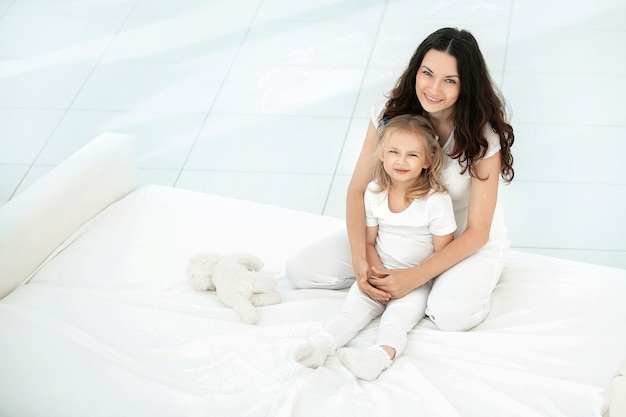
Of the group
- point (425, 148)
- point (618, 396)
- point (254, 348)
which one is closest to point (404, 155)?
point (425, 148)

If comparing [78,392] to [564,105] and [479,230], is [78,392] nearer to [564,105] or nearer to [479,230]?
[479,230]

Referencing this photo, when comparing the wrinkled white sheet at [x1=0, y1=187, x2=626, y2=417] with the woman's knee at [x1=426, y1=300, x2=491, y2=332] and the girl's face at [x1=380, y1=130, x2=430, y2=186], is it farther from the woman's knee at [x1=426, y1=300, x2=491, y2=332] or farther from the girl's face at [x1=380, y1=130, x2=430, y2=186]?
the girl's face at [x1=380, y1=130, x2=430, y2=186]

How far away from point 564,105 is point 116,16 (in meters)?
2.37

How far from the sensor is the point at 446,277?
2172mm

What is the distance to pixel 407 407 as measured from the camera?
6.06 ft

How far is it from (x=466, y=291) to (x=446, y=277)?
0.08 metres

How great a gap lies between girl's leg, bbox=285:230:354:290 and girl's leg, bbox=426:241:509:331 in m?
0.25

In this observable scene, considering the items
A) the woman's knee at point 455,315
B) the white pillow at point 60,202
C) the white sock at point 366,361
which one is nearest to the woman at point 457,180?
the woman's knee at point 455,315

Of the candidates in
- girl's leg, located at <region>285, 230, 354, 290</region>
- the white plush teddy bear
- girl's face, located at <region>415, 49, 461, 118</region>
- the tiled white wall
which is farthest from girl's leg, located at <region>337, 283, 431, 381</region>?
the tiled white wall

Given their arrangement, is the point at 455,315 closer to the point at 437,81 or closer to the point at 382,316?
the point at 382,316

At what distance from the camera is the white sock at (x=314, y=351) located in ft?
6.28

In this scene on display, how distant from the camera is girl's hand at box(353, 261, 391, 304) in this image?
2.17 m

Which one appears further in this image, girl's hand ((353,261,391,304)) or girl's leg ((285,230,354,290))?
girl's leg ((285,230,354,290))

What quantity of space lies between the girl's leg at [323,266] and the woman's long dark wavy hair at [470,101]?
399 millimetres
